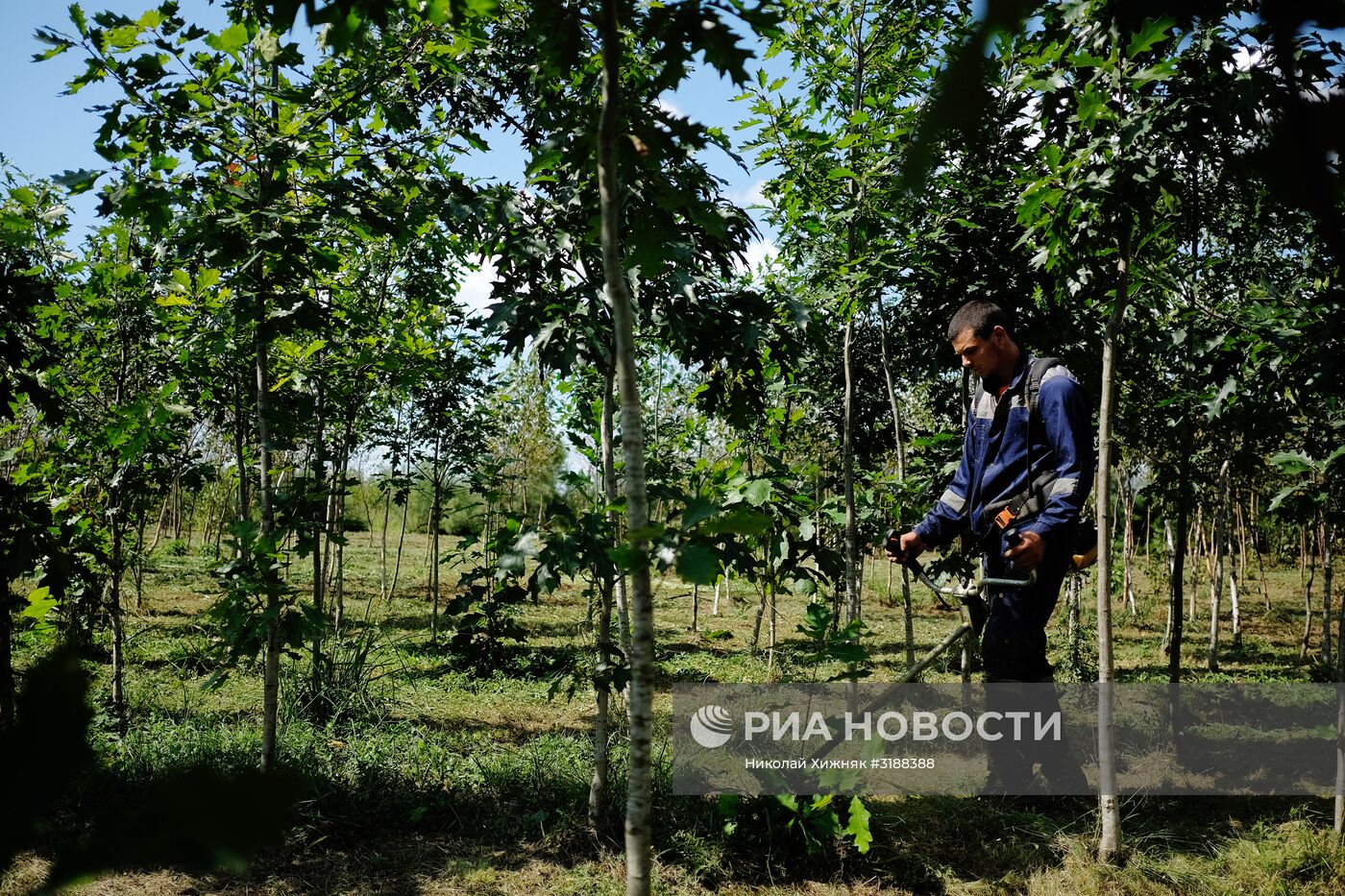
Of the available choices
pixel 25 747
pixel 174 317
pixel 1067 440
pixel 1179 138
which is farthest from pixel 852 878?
pixel 174 317

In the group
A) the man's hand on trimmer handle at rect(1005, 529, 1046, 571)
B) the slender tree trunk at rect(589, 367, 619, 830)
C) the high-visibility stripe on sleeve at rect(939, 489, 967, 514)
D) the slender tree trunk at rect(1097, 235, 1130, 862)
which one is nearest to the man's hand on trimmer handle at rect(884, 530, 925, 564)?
the high-visibility stripe on sleeve at rect(939, 489, 967, 514)

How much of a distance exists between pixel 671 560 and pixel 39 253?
17.4 feet

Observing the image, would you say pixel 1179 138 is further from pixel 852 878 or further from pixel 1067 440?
pixel 852 878

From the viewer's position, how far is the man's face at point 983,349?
3.28 meters

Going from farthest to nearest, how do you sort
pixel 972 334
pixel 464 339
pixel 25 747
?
pixel 464 339, pixel 972 334, pixel 25 747

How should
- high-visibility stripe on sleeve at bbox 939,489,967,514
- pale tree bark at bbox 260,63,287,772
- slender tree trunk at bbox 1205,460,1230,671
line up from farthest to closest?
slender tree trunk at bbox 1205,460,1230,671
high-visibility stripe on sleeve at bbox 939,489,967,514
pale tree bark at bbox 260,63,287,772

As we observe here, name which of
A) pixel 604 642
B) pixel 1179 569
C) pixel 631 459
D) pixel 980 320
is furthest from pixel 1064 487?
pixel 1179 569

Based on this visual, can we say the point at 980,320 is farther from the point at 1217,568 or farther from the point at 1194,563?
the point at 1194,563

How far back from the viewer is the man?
9.95 feet

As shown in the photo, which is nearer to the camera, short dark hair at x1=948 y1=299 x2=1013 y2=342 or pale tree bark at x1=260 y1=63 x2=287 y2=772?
pale tree bark at x1=260 y1=63 x2=287 y2=772

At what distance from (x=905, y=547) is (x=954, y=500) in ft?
1.42

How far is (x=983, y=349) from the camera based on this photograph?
Result: 10.8 feet

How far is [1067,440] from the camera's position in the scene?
10.00ft

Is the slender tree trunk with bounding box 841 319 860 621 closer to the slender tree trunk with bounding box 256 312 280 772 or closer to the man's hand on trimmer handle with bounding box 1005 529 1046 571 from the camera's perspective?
the man's hand on trimmer handle with bounding box 1005 529 1046 571
